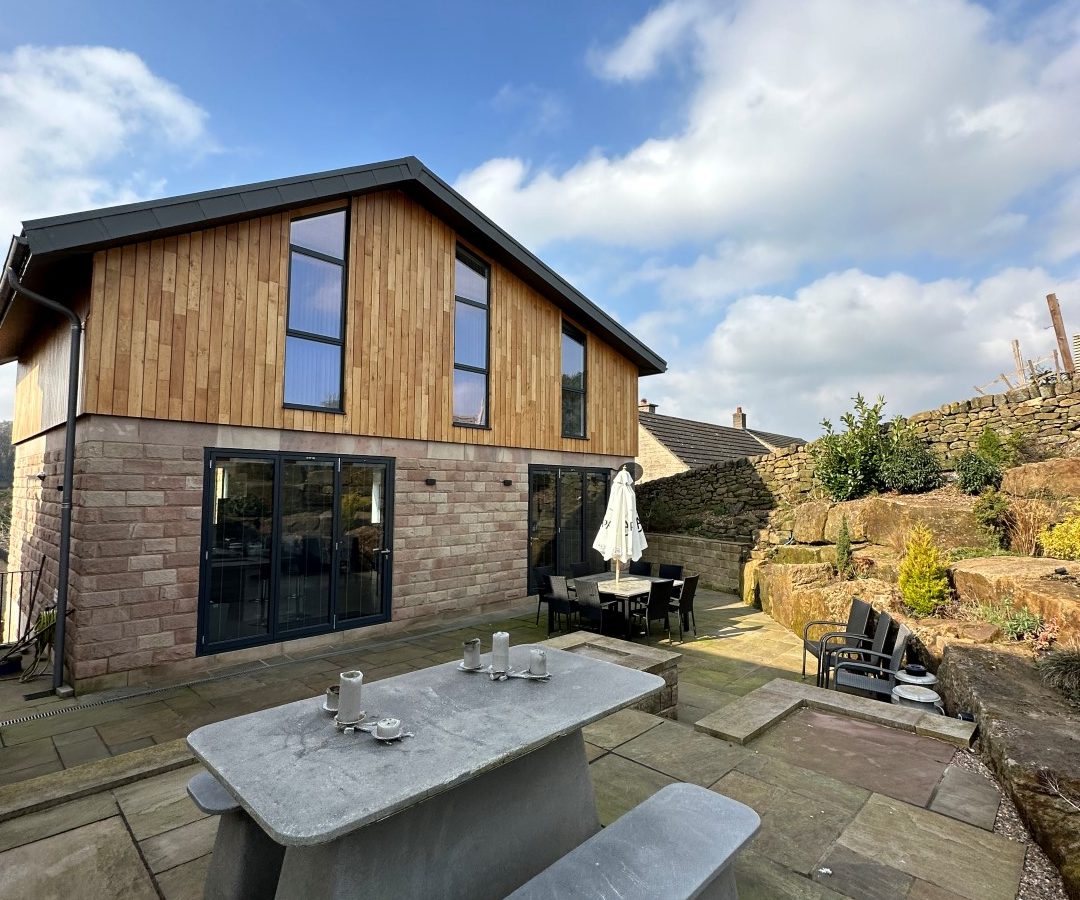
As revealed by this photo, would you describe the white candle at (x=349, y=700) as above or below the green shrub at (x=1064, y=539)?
below

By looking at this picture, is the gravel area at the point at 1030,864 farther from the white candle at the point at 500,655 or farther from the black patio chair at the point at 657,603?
the black patio chair at the point at 657,603

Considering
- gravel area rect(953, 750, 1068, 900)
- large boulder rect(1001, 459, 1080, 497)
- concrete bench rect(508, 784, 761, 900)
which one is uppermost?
large boulder rect(1001, 459, 1080, 497)

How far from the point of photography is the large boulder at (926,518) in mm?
8062

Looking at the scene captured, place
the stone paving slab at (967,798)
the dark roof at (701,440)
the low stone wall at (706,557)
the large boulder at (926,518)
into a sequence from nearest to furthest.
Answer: the stone paving slab at (967,798) → the large boulder at (926,518) → the low stone wall at (706,557) → the dark roof at (701,440)

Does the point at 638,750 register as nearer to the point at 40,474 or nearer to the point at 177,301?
the point at 177,301

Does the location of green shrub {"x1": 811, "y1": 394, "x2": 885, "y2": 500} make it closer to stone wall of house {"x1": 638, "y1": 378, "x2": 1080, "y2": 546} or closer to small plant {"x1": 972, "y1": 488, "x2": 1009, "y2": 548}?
stone wall of house {"x1": 638, "y1": 378, "x2": 1080, "y2": 546}

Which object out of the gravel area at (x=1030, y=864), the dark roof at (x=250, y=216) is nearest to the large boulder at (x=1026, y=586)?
the gravel area at (x=1030, y=864)

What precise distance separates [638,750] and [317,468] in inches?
207

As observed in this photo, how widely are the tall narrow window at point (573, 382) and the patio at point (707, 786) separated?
6183mm

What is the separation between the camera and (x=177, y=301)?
19.9 ft

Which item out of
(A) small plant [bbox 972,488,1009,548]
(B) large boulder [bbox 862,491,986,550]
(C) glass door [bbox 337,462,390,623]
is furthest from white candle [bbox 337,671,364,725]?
(A) small plant [bbox 972,488,1009,548]

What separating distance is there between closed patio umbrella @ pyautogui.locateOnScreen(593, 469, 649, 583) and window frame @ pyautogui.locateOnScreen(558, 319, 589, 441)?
8.67 feet

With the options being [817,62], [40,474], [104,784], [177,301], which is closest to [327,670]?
[104,784]

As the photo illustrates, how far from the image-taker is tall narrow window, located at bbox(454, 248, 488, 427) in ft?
29.0
